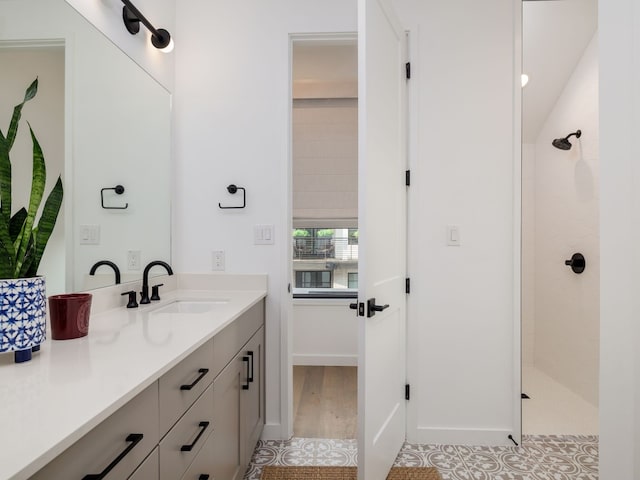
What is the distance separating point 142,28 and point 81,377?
1.81 m

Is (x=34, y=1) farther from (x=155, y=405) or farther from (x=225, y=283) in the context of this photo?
(x=225, y=283)

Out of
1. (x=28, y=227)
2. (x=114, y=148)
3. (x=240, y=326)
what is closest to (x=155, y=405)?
(x=28, y=227)

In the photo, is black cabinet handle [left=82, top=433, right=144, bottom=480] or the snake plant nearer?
black cabinet handle [left=82, top=433, right=144, bottom=480]

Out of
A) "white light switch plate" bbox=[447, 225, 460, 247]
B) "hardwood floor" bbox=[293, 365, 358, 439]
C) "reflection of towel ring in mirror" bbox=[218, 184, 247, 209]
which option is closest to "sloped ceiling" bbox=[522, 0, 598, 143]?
"white light switch plate" bbox=[447, 225, 460, 247]

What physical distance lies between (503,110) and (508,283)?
38.1 inches

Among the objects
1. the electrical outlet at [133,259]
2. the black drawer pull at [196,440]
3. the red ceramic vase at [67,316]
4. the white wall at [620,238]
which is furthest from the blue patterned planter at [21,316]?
the white wall at [620,238]

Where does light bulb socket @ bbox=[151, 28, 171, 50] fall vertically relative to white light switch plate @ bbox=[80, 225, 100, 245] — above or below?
above

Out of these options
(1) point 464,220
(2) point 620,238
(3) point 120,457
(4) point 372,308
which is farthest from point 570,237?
(3) point 120,457

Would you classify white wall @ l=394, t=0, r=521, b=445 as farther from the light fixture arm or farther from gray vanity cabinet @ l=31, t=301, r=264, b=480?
the light fixture arm

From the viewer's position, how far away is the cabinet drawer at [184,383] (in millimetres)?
961

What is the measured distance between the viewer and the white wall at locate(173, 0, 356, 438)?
2.15m

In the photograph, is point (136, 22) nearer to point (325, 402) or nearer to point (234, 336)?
point (234, 336)

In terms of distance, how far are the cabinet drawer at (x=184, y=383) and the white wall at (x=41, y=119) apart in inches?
22.1

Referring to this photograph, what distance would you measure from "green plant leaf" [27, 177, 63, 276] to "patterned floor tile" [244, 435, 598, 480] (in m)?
1.40
